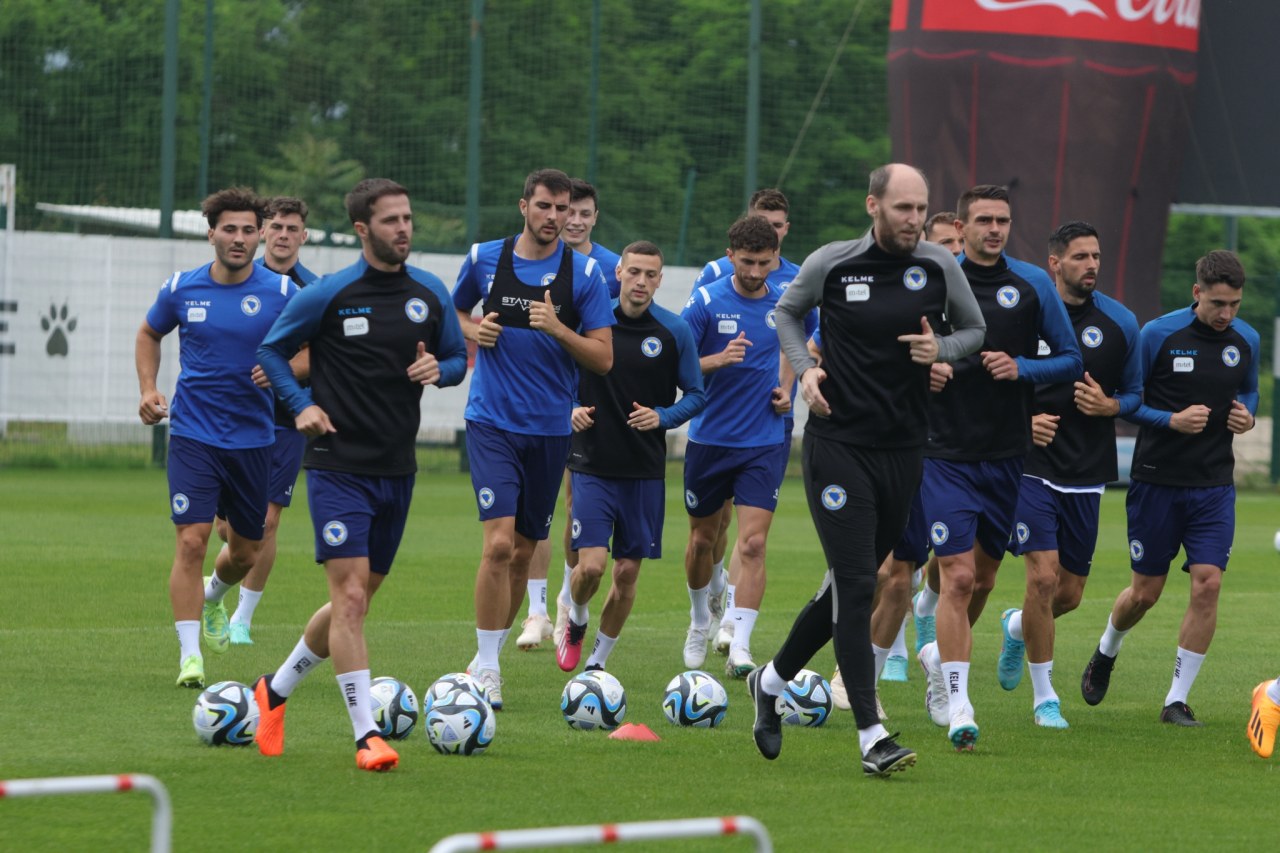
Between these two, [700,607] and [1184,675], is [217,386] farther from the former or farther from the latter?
[1184,675]

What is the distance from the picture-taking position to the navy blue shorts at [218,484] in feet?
32.6

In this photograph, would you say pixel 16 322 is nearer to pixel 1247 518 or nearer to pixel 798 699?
pixel 1247 518

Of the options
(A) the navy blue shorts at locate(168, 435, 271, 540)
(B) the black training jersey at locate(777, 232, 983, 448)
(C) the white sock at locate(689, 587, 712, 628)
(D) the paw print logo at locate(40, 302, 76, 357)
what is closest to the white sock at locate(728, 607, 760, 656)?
(C) the white sock at locate(689, 587, 712, 628)

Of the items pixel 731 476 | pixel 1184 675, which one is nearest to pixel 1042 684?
pixel 1184 675

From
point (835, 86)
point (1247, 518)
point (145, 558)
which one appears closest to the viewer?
point (145, 558)

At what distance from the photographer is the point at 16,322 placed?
83.6ft

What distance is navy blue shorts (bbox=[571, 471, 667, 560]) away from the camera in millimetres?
10312

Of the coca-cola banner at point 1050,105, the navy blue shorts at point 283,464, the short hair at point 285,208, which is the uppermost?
the coca-cola banner at point 1050,105

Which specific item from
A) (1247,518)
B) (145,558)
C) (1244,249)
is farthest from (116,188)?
(1244,249)

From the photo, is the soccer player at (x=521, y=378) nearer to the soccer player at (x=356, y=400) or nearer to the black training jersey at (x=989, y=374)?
the soccer player at (x=356, y=400)

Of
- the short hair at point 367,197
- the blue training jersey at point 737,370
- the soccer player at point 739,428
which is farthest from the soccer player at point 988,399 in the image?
the short hair at point 367,197

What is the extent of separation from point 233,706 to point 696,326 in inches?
177

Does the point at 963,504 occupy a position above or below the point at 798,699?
above

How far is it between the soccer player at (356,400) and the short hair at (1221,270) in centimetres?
407
